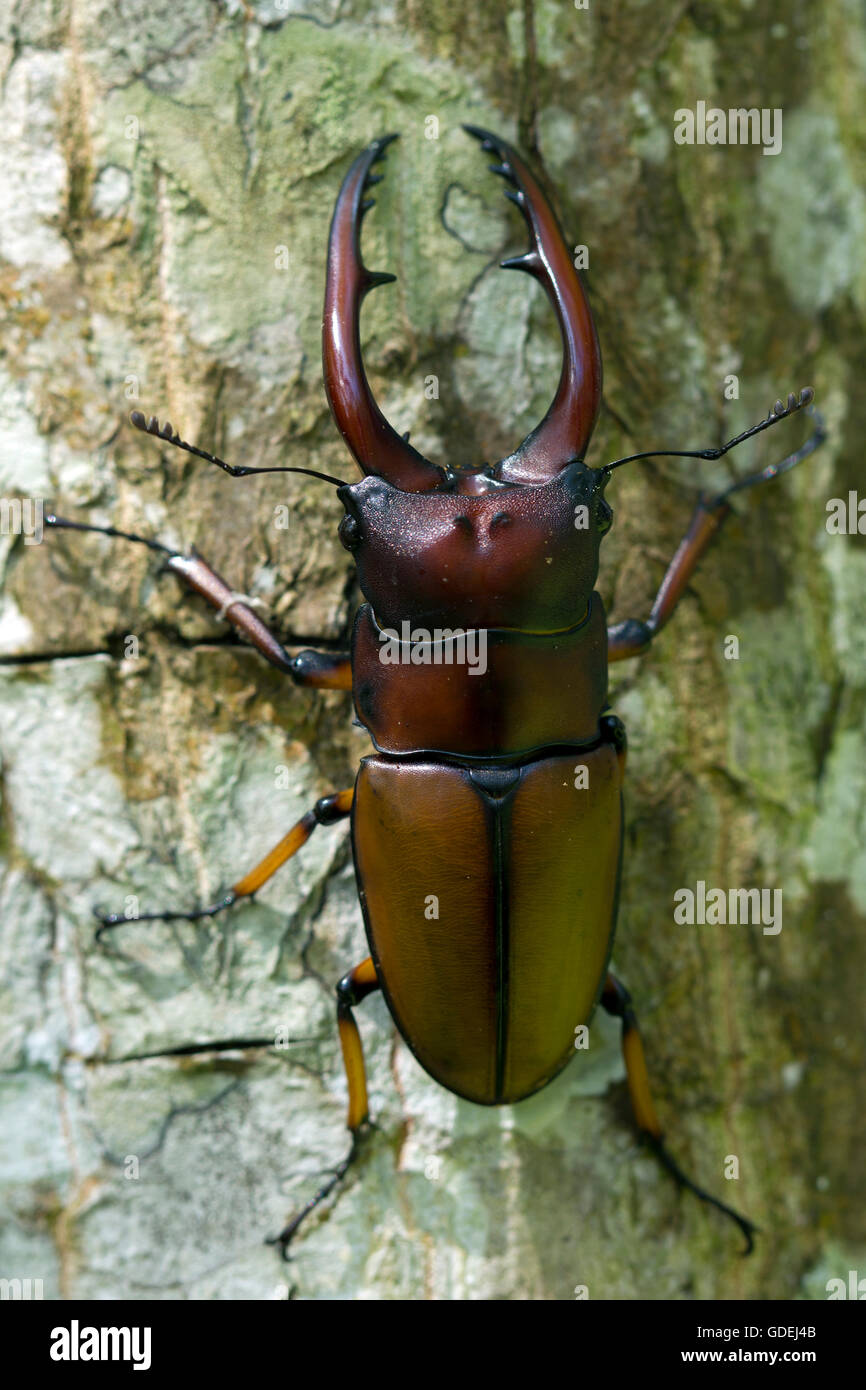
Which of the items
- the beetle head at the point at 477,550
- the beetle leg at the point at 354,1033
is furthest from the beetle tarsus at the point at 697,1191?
the beetle head at the point at 477,550

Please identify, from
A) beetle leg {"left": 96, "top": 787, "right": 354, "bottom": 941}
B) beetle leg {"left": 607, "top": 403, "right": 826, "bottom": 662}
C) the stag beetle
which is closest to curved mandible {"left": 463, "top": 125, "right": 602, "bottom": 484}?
the stag beetle

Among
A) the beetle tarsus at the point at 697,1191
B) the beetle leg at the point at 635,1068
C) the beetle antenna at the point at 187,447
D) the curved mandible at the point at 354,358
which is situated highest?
the curved mandible at the point at 354,358

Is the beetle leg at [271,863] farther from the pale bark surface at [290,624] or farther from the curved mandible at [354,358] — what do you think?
the curved mandible at [354,358]

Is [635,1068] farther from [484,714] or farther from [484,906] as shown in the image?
[484,714]

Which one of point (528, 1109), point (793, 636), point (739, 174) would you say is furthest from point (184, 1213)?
point (739, 174)

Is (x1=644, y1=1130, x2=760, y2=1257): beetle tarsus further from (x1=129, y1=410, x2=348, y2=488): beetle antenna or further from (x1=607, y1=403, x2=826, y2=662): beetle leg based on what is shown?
(x1=129, y1=410, x2=348, y2=488): beetle antenna

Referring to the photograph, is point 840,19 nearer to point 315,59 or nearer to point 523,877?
point 315,59
